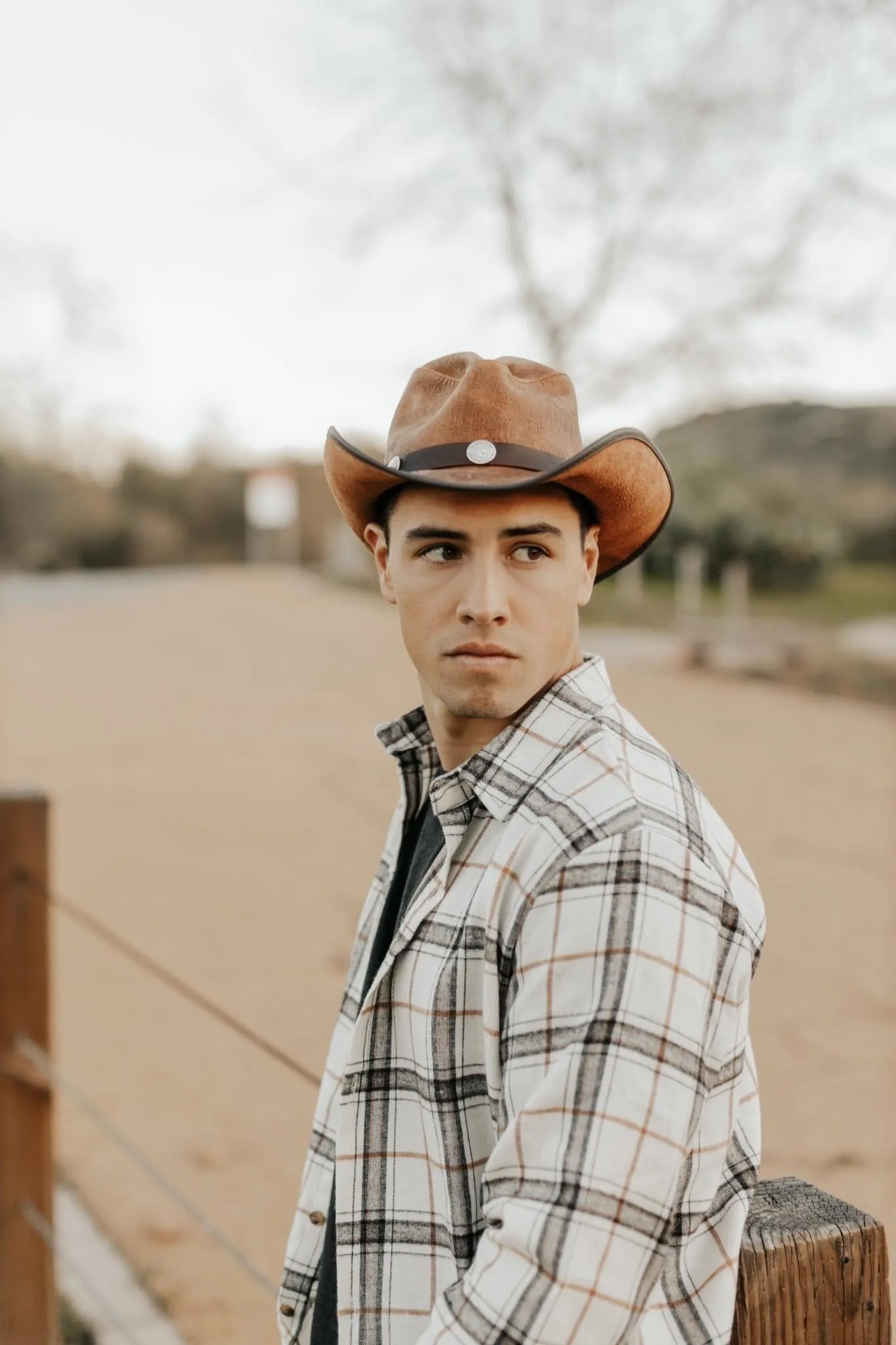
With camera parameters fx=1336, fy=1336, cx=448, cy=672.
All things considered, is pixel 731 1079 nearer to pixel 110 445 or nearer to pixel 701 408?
pixel 701 408

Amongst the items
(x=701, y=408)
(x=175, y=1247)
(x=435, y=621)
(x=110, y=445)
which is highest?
(x=110, y=445)

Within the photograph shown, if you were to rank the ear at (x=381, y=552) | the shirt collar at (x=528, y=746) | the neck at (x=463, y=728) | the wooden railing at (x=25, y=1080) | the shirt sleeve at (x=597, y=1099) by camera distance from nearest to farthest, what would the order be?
the shirt sleeve at (x=597, y=1099)
the shirt collar at (x=528, y=746)
the neck at (x=463, y=728)
the ear at (x=381, y=552)
the wooden railing at (x=25, y=1080)

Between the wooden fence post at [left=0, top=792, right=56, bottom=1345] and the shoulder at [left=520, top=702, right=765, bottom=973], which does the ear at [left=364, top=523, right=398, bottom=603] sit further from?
the wooden fence post at [left=0, top=792, right=56, bottom=1345]

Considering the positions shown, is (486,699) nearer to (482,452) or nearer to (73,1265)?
(482,452)

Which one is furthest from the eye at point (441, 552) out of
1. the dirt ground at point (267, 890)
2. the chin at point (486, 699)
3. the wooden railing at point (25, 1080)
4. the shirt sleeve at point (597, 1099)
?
the dirt ground at point (267, 890)

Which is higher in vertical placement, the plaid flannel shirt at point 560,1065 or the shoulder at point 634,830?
the shoulder at point 634,830

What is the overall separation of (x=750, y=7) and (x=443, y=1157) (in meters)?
15.2

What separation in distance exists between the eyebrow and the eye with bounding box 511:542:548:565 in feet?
0.04

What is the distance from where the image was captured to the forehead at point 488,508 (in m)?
1.16

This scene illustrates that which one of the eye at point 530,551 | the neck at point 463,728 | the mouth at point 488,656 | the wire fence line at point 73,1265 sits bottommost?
the wire fence line at point 73,1265

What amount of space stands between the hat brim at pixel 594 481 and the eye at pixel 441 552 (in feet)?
0.18

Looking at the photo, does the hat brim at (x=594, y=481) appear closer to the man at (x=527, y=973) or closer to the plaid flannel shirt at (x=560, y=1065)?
the man at (x=527, y=973)

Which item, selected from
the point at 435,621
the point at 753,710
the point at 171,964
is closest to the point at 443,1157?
the point at 435,621

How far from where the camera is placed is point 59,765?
10.3 meters
